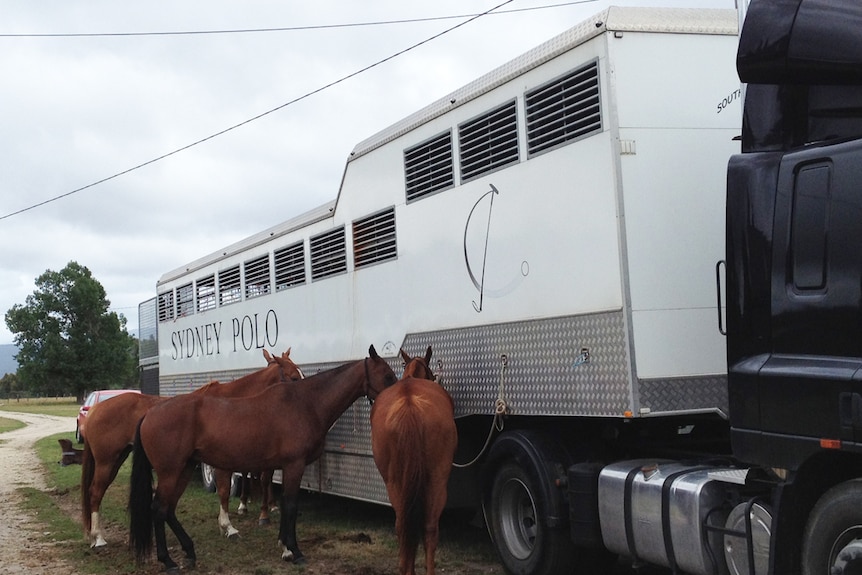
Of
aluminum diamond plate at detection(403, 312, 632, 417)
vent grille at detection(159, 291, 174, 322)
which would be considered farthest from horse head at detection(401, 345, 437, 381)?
vent grille at detection(159, 291, 174, 322)

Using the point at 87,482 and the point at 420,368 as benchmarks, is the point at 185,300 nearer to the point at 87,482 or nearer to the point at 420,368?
the point at 87,482

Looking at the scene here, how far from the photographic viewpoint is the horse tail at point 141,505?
882 centimetres

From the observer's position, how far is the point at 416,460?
7.07 metres

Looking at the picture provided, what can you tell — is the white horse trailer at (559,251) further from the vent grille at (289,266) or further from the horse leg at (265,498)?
the horse leg at (265,498)

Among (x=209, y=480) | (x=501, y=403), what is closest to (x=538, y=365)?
(x=501, y=403)

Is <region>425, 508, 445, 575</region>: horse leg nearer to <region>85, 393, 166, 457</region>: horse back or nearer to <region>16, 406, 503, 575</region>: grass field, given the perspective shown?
<region>16, 406, 503, 575</region>: grass field

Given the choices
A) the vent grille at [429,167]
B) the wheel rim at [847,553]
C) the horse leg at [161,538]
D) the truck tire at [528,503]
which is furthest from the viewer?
the horse leg at [161,538]

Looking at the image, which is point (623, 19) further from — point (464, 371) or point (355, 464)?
point (355, 464)

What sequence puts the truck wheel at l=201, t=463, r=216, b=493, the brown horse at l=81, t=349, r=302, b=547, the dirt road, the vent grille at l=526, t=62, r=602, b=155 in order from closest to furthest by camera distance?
the vent grille at l=526, t=62, r=602, b=155, the dirt road, the brown horse at l=81, t=349, r=302, b=547, the truck wheel at l=201, t=463, r=216, b=493

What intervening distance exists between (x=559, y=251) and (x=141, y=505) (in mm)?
4772

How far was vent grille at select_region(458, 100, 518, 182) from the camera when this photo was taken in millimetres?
7246

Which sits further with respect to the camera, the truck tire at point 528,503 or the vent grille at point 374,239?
the vent grille at point 374,239

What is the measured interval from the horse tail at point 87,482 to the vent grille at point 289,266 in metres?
2.88

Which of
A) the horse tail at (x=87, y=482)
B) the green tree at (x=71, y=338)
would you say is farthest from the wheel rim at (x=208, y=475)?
the green tree at (x=71, y=338)
